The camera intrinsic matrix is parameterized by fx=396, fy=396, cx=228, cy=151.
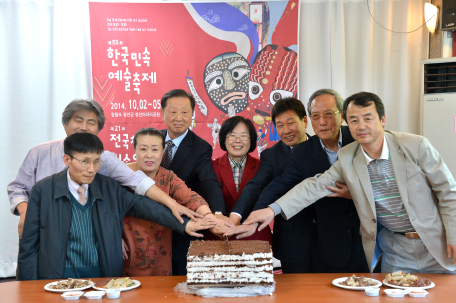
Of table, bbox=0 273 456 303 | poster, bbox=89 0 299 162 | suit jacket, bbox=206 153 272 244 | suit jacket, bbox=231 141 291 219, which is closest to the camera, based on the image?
table, bbox=0 273 456 303

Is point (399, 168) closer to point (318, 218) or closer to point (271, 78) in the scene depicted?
point (318, 218)

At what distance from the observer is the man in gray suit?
2.31 m

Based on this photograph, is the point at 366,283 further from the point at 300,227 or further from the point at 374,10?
the point at 374,10

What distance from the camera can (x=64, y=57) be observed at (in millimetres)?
4734

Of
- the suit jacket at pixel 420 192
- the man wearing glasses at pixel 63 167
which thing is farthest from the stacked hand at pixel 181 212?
the suit jacket at pixel 420 192

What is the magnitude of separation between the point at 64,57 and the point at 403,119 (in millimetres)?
4154

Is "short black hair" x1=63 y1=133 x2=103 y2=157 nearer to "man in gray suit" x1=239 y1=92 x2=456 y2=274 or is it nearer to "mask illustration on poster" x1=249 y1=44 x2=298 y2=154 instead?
"man in gray suit" x1=239 y1=92 x2=456 y2=274

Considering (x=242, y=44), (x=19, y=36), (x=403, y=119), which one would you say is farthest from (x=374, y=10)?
(x=19, y=36)

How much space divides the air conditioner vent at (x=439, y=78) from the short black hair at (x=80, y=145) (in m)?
3.58

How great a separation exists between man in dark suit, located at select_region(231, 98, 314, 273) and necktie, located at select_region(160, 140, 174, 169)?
27.2 inches

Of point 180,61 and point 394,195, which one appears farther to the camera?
point 180,61

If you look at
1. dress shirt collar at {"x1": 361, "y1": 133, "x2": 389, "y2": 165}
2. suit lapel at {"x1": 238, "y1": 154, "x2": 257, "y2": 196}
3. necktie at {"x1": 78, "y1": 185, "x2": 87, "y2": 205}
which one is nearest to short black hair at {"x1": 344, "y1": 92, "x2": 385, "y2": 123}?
dress shirt collar at {"x1": 361, "y1": 133, "x2": 389, "y2": 165}

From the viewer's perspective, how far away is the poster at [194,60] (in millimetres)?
4633

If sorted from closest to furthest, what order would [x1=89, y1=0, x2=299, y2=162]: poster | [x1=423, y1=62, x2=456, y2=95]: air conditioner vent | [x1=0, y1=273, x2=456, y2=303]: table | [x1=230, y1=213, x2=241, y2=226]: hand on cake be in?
[x1=0, y1=273, x2=456, y2=303]: table < [x1=230, y1=213, x2=241, y2=226]: hand on cake < [x1=423, y1=62, x2=456, y2=95]: air conditioner vent < [x1=89, y1=0, x2=299, y2=162]: poster
